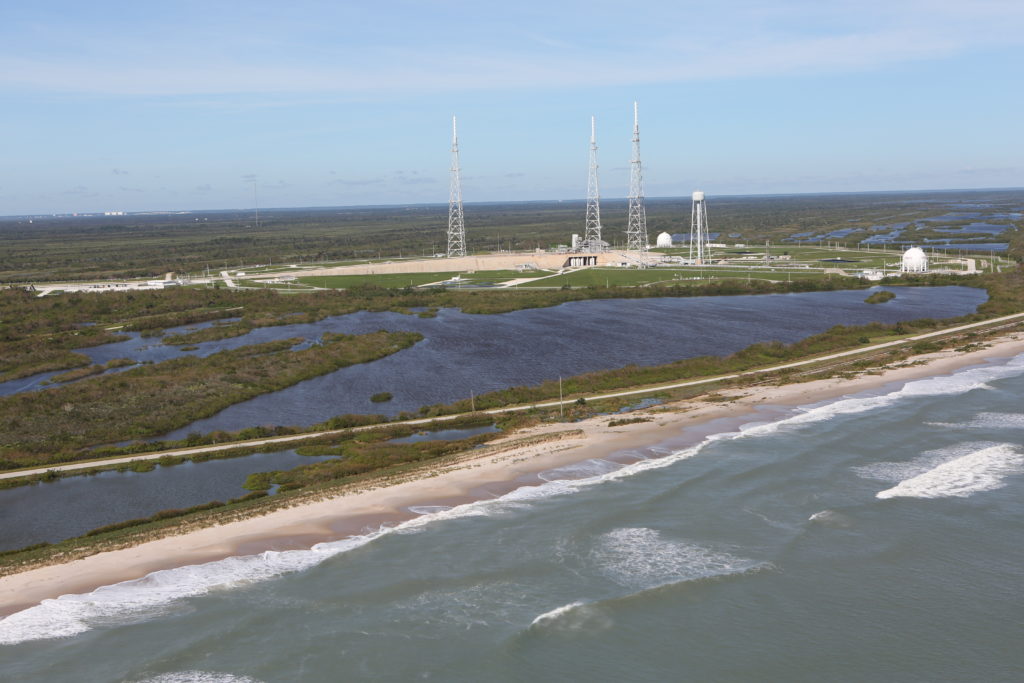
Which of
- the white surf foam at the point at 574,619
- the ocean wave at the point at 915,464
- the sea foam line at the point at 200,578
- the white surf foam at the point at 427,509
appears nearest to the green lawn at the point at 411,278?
the sea foam line at the point at 200,578

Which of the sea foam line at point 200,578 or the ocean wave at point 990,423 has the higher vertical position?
the ocean wave at point 990,423

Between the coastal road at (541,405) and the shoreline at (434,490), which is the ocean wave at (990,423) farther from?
the coastal road at (541,405)

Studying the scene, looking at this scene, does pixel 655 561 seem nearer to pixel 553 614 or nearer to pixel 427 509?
pixel 553 614

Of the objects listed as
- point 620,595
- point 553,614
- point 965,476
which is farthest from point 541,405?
point 553,614

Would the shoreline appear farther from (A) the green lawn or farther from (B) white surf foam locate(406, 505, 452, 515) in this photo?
(A) the green lawn

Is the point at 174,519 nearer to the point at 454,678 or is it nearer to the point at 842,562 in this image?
the point at 454,678

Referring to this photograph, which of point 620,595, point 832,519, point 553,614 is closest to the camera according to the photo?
point 553,614
